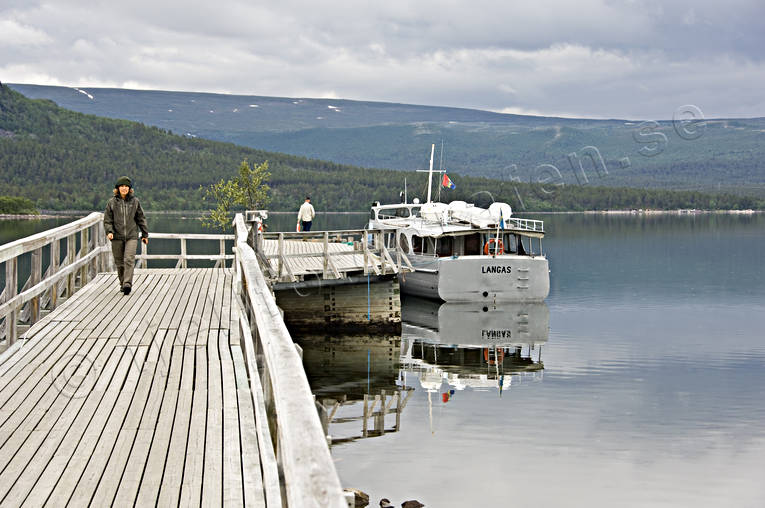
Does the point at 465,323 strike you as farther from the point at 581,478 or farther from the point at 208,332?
the point at 208,332

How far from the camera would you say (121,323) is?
11.0 metres

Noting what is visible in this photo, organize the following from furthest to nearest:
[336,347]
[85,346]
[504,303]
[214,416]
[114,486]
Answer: [504,303] → [336,347] → [85,346] → [214,416] → [114,486]

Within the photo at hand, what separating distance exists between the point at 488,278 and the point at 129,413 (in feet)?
82.7

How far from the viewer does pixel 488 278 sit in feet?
103

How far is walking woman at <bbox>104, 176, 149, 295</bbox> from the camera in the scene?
13617mm

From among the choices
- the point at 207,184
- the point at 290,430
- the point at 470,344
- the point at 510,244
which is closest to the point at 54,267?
the point at 290,430

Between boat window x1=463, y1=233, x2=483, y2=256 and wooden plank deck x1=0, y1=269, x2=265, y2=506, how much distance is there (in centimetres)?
2142

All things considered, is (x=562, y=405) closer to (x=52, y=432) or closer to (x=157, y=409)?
(x=157, y=409)

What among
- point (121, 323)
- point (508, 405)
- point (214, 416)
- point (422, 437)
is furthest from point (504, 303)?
point (214, 416)

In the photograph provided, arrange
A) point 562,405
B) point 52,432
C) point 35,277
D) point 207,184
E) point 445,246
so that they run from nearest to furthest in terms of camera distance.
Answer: point 52,432 → point 35,277 → point 562,405 → point 445,246 → point 207,184

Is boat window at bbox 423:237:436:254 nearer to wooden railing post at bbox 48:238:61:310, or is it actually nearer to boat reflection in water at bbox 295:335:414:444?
boat reflection in water at bbox 295:335:414:444

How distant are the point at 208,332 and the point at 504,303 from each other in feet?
78.2

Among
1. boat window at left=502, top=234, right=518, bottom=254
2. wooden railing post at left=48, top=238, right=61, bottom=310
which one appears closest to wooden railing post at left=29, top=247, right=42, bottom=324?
wooden railing post at left=48, top=238, right=61, bottom=310

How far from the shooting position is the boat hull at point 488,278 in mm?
31312
